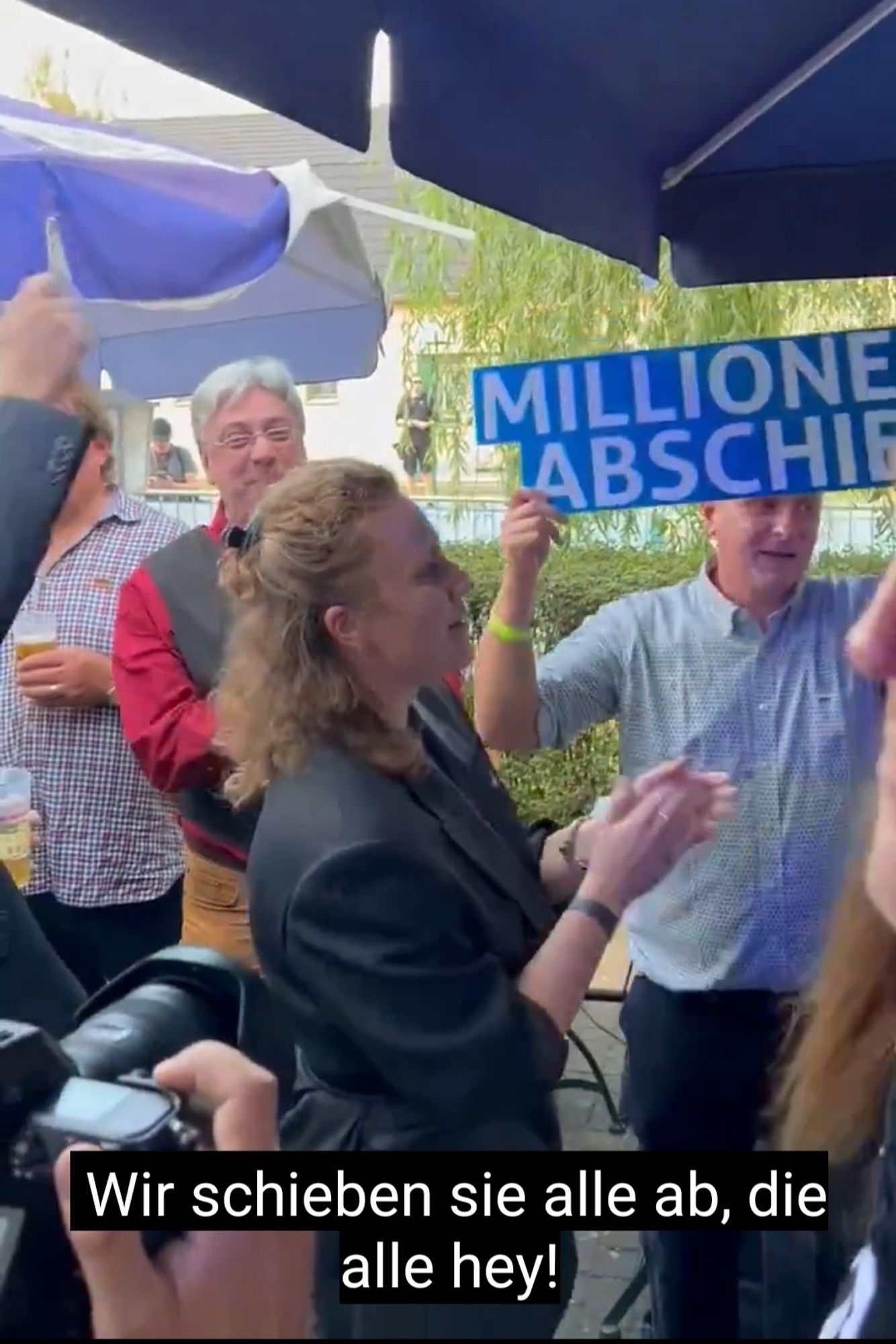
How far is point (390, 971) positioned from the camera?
1.49 metres

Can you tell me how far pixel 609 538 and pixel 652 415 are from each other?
15.5ft

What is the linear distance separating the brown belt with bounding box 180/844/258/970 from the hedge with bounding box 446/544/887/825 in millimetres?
3246

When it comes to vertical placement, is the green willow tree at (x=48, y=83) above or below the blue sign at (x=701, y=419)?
above

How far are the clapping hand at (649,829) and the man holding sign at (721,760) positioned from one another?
21.3 inches

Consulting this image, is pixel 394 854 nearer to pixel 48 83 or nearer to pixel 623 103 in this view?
pixel 623 103

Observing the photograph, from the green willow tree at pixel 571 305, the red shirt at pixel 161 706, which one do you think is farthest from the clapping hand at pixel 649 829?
the green willow tree at pixel 571 305

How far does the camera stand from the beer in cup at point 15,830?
2461 mm

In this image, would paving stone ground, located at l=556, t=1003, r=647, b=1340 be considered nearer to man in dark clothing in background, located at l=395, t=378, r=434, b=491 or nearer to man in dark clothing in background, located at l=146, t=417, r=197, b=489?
man in dark clothing in background, located at l=395, t=378, r=434, b=491

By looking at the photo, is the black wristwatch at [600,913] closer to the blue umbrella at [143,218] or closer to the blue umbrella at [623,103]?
the blue umbrella at [623,103]

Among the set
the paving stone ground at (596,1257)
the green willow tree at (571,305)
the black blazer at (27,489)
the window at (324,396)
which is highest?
the window at (324,396)

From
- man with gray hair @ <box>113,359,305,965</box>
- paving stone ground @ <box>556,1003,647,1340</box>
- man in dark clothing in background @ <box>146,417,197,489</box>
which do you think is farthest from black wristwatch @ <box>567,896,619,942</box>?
man in dark clothing in background @ <box>146,417,197,489</box>

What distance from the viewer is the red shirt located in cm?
256

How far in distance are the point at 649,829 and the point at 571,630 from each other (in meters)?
4.44

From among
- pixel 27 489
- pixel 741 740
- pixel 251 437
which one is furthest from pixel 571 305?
pixel 27 489
